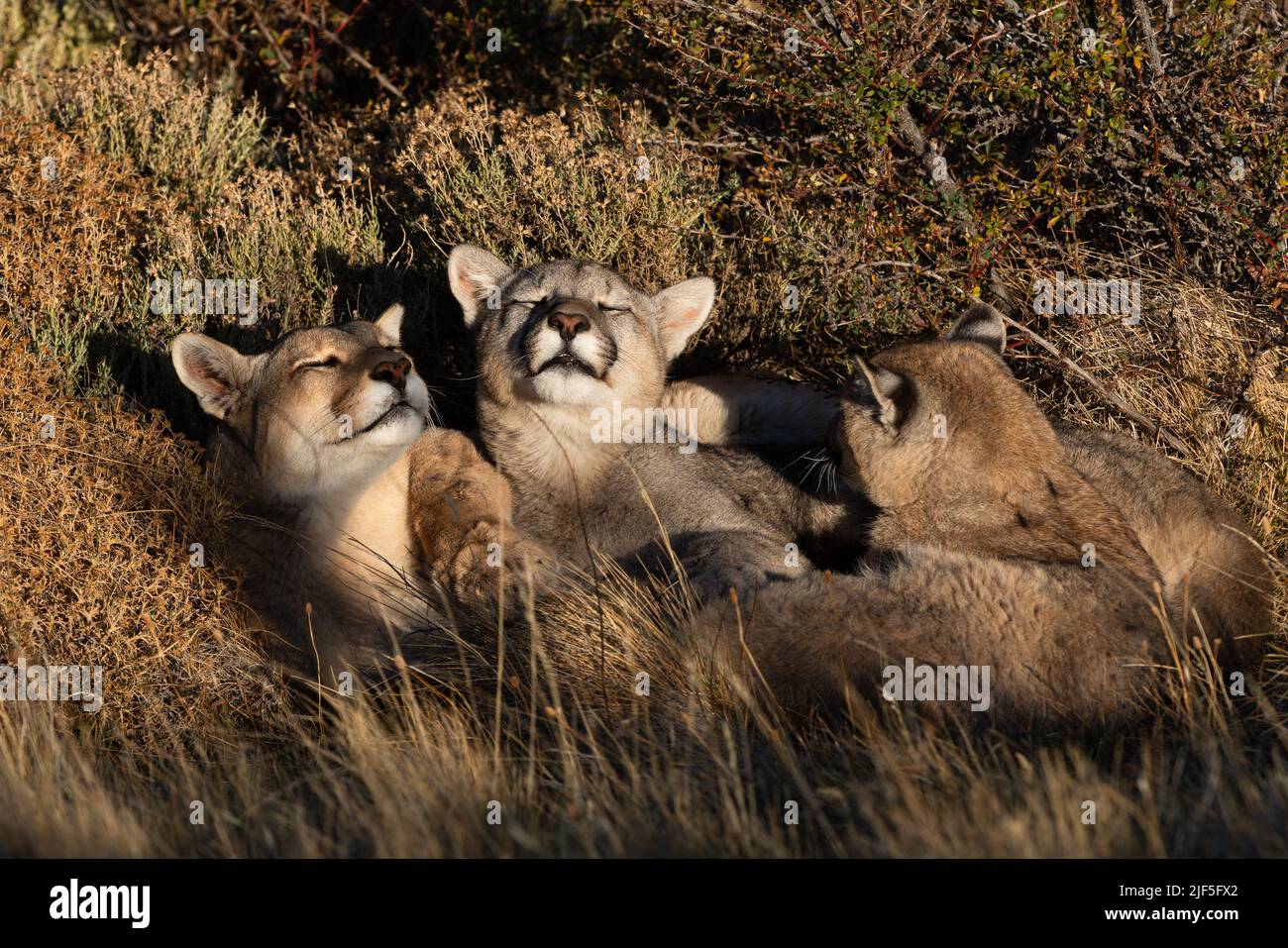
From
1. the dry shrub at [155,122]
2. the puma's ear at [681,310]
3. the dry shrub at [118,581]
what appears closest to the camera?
the dry shrub at [118,581]

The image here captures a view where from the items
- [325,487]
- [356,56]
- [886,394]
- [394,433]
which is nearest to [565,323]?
[394,433]

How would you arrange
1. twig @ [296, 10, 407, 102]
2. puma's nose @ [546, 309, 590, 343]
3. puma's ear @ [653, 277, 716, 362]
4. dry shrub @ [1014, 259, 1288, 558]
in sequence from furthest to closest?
twig @ [296, 10, 407, 102], puma's ear @ [653, 277, 716, 362], dry shrub @ [1014, 259, 1288, 558], puma's nose @ [546, 309, 590, 343]

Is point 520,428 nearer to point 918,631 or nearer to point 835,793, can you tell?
point 918,631

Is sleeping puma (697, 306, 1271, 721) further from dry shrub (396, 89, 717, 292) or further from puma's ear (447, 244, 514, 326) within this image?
dry shrub (396, 89, 717, 292)

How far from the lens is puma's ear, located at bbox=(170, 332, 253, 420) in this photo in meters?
5.59

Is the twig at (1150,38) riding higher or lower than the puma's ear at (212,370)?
higher

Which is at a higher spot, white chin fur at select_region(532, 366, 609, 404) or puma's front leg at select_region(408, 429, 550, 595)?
white chin fur at select_region(532, 366, 609, 404)

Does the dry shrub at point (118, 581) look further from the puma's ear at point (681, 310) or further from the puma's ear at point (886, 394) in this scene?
the puma's ear at point (886, 394)

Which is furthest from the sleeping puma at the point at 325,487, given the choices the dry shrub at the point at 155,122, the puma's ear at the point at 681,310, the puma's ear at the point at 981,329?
the dry shrub at the point at 155,122

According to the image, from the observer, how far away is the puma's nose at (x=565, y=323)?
573cm

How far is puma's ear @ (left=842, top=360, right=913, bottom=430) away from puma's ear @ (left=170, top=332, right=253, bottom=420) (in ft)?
8.63

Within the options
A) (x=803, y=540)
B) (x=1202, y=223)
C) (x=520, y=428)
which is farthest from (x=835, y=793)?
(x=1202, y=223)

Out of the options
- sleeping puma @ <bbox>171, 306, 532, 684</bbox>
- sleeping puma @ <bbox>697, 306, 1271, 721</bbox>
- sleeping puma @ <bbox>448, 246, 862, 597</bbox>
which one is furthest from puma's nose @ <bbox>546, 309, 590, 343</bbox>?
sleeping puma @ <bbox>697, 306, 1271, 721</bbox>

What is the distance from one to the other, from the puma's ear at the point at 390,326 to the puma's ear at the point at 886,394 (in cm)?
220
